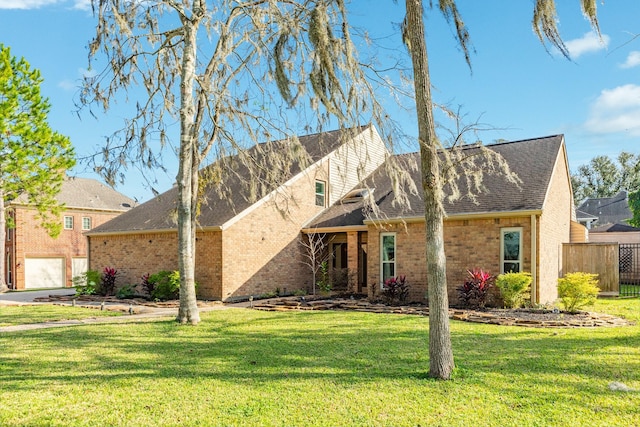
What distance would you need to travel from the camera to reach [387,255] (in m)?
15.6

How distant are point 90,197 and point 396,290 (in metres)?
27.5

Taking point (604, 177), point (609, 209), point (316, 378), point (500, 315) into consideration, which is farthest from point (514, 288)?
point (604, 177)

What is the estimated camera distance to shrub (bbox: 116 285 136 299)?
18.4 metres

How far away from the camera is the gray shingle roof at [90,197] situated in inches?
1281

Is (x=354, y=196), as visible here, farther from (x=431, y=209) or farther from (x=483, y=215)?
(x=431, y=209)

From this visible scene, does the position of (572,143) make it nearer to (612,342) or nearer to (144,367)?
(612,342)

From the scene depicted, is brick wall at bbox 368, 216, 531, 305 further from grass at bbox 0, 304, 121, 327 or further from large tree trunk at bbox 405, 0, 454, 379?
grass at bbox 0, 304, 121, 327

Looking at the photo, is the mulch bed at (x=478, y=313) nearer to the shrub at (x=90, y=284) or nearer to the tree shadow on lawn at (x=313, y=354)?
the tree shadow on lawn at (x=313, y=354)

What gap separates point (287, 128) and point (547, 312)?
315 inches

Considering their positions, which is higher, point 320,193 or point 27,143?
point 27,143

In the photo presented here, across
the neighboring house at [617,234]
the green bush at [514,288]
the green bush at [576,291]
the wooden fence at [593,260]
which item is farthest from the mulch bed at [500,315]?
the neighboring house at [617,234]

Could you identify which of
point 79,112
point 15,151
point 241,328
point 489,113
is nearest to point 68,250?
point 15,151

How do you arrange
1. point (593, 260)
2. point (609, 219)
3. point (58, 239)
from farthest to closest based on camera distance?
point (609, 219)
point (58, 239)
point (593, 260)

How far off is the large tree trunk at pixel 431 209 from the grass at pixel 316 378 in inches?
15.2
